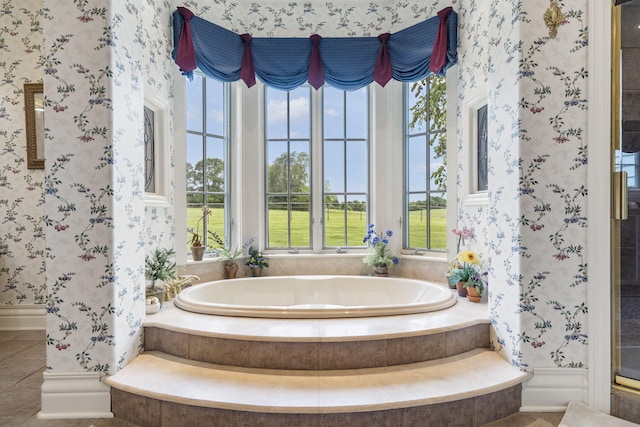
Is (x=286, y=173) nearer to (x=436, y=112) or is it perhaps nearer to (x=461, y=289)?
(x=436, y=112)

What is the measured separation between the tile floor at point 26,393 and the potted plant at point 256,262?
1.56m

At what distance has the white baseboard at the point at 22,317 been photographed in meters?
2.96

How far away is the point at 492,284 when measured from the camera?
6.76ft

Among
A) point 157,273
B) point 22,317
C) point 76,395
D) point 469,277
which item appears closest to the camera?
point 76,395

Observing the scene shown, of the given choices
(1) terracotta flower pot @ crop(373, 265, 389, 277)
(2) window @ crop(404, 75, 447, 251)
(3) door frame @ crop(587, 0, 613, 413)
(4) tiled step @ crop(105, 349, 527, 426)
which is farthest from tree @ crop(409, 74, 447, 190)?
(4) tiled step @ crop(105, 349, 527, 426)

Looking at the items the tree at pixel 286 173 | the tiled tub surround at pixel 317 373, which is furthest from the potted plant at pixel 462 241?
the tree at pixel 286 173

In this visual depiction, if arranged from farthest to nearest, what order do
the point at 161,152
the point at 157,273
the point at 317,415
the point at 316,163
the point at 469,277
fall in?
the point at 316,163, the point at 161,152, the point at 469,277, the point at 157,273, the point at 317,415

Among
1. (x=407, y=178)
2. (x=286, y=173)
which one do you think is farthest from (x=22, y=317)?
(x=407, y=178)

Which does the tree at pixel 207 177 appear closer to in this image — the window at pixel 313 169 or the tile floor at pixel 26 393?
the window at pixel 313 169

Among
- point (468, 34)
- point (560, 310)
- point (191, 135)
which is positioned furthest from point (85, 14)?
point (560, 310)

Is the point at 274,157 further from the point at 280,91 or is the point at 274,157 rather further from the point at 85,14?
the point at 85,14

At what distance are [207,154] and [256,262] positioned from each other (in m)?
1.07

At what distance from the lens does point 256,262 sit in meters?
3.21

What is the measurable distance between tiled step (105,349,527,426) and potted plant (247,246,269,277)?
134cm
